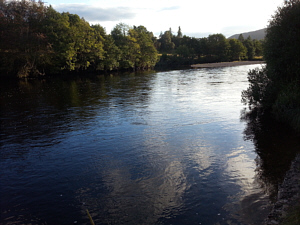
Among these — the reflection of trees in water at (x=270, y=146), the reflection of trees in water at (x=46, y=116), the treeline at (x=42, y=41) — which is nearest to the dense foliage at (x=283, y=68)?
the reflection of trees in water at (x=270, y=146)

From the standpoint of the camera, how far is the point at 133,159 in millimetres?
11922

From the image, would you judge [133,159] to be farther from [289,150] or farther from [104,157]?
[289,150]

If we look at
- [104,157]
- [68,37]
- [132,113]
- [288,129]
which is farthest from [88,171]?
[68,37]

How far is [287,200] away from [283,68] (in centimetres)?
1422

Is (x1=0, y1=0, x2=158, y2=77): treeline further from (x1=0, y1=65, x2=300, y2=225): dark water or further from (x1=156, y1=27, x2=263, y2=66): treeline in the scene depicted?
(x1=156, y1=27, x2=263, y2=66): treeline

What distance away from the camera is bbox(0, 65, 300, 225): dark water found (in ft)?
25.5

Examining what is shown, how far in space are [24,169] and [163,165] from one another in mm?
6479

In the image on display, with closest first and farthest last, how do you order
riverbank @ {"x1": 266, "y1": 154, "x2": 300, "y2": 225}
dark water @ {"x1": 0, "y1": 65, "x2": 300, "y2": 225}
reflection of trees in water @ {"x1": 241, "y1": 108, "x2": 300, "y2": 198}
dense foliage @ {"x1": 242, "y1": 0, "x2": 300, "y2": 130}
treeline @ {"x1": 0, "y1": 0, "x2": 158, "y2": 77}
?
riverbank @ {"x1": 266, "y1": 154, "x2": 300, "y2": 225}, dark water @ {"x1": 0, "y1": 65, "x2": 300, "y2": 225}, reflection of trees in water @ {"x1": 241, "y1": 108, "x2": 300, "y2": 198}, dense foliage @ {"x1": 242, "y1": 0, "x2": 300, "y2": 130}, treeline @ {"x1": 0, "y1": 0, "x2": 158, "y2": 77}

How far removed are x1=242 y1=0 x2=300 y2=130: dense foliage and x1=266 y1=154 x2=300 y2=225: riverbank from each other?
7700 mm

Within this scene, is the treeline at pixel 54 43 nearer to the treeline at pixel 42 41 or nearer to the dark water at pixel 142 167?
the treeline at pixel 42 41

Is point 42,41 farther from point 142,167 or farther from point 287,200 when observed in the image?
point 287,200

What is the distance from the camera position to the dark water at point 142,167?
306 inches

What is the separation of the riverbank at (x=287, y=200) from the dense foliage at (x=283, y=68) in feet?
25.3

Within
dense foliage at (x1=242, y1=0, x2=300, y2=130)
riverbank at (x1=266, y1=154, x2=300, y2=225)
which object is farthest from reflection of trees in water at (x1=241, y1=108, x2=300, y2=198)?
dense foliage at (x1=242, y1=0, x2=300, y2=130)
